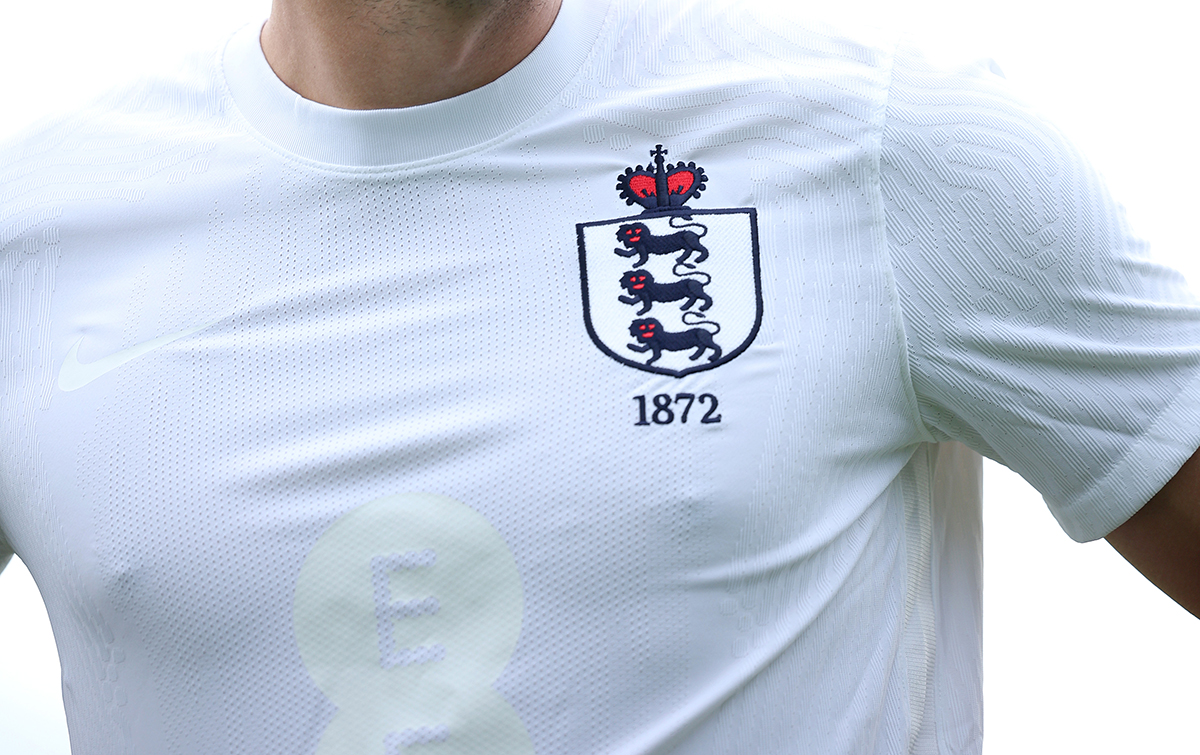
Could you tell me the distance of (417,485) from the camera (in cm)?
61

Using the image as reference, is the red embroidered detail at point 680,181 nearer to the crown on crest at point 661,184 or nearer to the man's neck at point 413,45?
the crown on crest at point 661,184

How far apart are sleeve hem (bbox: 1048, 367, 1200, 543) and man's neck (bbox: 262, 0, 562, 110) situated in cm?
41

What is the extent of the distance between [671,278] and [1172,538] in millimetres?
319

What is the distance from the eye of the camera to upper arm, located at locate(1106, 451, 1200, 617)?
0.63 meters

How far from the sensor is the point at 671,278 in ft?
2.04

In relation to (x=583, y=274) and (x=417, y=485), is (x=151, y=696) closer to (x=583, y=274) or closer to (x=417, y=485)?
(x=417, y=485)

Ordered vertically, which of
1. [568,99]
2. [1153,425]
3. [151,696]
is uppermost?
[568,99]

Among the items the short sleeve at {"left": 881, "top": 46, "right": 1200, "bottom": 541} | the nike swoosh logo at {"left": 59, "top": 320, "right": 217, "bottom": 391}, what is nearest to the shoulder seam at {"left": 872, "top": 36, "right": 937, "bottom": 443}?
the short sleeve at {"left": 881, "top": 46, "right": 1200, "bottom": 541}

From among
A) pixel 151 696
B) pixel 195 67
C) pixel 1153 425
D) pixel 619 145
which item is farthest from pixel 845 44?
pixel 151 696

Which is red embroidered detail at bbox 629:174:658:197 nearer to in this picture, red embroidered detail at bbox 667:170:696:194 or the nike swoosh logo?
red embroidered detail at bbox 667:170:696:194

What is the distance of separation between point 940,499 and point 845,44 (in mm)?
281

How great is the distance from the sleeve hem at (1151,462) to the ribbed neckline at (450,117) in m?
0.38

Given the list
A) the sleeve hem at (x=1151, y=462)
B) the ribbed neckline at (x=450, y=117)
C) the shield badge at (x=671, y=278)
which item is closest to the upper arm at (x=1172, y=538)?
the sleeve hem at (x=1151, y=462)

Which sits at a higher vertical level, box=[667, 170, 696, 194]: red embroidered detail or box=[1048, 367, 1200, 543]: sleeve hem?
box=[667, 170, 696, 194]: red embroidered detail
